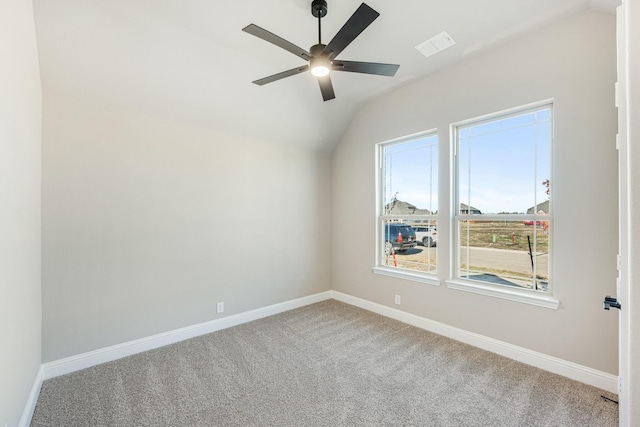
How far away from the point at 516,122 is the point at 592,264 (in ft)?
4.70

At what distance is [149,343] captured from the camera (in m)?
2.88

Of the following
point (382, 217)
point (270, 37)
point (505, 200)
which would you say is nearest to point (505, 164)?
point (505, 200)

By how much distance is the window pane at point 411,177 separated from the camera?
3.43 m

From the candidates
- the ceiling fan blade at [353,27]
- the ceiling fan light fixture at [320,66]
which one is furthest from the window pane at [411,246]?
the ceiling fan blade at [353,27]

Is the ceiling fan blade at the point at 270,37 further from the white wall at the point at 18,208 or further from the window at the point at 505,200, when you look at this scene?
the window at the point at 505,200

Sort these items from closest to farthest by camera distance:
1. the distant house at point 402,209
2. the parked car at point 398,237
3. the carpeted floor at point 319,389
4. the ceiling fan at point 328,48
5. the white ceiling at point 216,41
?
the ceiling fan at point 328,48 < the carpeted floor at point 319,389 < the white ceiling at point 216,41 < the distant house at point 402,209 < the parked car at point 398,237

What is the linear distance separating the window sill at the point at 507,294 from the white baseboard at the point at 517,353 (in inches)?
17.5

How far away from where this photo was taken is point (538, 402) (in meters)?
2.08

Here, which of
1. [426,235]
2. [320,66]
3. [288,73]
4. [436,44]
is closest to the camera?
[320,66]

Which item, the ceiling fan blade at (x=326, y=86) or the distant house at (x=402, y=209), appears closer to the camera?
the ceiling fan blade at (x=326, y=86)

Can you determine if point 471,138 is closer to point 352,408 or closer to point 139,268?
point 352,408

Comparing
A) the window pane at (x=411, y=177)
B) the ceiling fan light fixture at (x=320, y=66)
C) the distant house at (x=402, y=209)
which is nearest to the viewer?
the ceiling fan light fixture at (x=320, y=66)

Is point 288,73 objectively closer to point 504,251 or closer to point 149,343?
point 504,251

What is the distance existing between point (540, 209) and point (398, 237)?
64.1 inches
